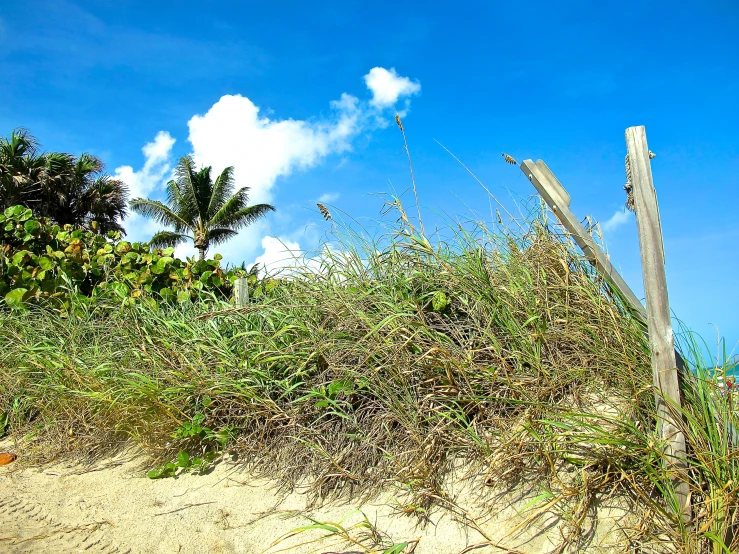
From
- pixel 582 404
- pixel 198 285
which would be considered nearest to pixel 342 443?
pixel 582 404

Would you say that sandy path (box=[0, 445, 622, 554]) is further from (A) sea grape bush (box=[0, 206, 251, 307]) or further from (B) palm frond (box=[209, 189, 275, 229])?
(B) palm frond (box=[209, 189, 275, 229])

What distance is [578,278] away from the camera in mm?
3912

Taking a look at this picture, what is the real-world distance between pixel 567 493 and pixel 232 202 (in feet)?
98.3

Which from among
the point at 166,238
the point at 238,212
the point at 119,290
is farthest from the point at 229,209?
the point at 119,290

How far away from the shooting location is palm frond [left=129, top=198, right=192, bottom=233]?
99.8 ft

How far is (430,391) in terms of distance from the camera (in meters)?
3.54

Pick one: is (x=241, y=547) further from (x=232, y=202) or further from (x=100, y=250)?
(x=232, y=202)

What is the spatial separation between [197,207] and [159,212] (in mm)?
2169

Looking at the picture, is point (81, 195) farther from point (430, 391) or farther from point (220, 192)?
point (430, 391)

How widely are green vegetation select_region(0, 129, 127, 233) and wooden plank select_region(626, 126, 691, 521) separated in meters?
23.7

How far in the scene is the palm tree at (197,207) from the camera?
3062 cm

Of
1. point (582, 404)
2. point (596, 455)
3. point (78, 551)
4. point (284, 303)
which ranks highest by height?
point (284, 303)

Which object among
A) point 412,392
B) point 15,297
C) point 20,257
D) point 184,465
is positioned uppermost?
point 20,257

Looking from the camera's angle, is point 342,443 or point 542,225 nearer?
point 342,443
